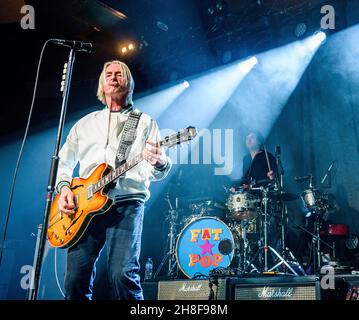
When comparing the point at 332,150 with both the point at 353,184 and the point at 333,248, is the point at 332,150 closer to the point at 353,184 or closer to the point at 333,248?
the point at 353,184

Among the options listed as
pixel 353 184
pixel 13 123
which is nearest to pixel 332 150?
pixel 353 184

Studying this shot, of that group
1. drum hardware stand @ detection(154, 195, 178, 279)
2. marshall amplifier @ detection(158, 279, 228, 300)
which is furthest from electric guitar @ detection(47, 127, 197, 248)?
drum hardware stand @ detection(154, 195, 178, 279)

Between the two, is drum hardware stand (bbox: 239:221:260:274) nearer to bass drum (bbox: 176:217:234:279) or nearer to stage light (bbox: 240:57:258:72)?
bass drum (bbox: 176:217:234:279)

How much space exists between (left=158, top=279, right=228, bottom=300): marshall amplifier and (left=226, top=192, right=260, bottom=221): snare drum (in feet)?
6.69

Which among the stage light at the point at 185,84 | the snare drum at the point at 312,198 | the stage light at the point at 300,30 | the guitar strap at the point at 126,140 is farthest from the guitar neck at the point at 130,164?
the stage light at the point at 185,84

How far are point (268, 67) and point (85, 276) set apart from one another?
6640mm

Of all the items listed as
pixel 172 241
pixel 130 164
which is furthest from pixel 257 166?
pixel 130 164

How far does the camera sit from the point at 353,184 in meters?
6.90

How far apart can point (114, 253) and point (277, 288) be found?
180 centimetres

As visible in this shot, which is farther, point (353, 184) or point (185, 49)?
point (185, 49)

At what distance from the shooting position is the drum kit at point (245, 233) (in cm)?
600

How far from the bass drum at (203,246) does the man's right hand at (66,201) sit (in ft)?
11.1
